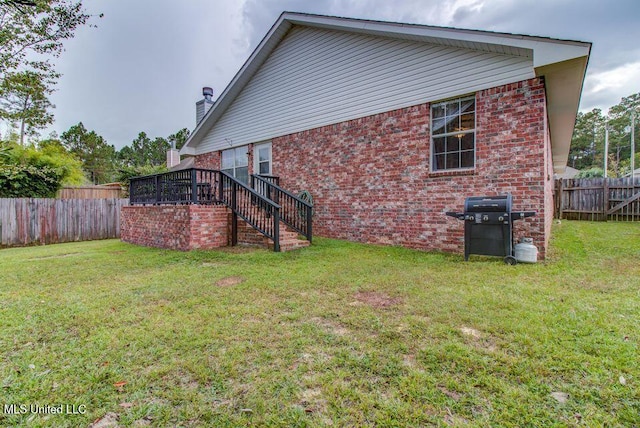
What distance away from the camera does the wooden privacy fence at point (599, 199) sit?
40.0 feet

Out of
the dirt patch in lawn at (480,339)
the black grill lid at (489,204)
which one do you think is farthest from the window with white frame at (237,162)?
the dirt patch in lawn at (480,339)

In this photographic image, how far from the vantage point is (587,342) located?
2.42m

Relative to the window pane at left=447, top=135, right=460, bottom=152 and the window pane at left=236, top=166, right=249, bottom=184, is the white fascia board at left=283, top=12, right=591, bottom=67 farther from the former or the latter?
the window pane at left=236, top=166, right=249, bottom=184

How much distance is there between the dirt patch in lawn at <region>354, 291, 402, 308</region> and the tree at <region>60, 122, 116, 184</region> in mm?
41862

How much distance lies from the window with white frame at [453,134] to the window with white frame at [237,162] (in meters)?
6.90

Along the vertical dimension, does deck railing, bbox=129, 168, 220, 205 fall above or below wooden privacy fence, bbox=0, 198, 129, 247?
above

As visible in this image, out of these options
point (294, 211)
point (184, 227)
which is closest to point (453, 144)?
point (294, 211)

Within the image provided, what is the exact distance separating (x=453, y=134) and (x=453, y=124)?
227 millimetres

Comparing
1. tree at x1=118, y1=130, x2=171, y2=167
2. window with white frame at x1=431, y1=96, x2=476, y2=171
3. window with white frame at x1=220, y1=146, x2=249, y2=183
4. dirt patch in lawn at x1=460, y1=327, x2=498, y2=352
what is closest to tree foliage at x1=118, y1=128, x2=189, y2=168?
tree at x1=118, y1=130, x2=171, y2=167

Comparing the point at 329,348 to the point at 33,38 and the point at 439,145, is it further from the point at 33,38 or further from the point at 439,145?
the point at 33,38

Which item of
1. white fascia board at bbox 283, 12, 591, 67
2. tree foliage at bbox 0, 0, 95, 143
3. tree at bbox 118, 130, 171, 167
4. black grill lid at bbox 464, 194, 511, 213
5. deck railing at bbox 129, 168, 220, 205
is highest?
tree at bbox 118, 130, 171, 167

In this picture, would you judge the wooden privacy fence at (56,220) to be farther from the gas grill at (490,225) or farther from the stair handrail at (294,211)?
the gas grill at (490,225)

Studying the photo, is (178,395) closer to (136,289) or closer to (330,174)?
(136,289)

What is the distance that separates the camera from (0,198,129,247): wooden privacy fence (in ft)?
31.6
